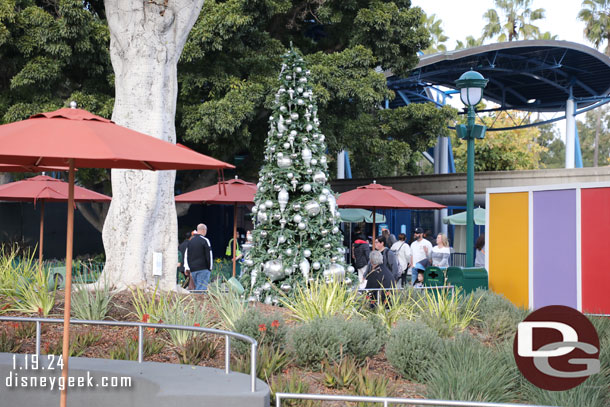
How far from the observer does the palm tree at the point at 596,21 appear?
172ft

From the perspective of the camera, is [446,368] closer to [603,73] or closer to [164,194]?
[164,194]

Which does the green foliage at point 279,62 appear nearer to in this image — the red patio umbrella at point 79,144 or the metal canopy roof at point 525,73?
the metal canopy roof at point 525,73

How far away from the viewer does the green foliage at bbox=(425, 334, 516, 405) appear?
580 centimetres

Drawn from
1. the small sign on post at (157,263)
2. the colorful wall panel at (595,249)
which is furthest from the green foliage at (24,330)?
the colorful wall panel at (595,249)

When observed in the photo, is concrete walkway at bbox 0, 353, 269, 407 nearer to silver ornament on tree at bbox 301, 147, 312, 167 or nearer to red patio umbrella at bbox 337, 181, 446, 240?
silver ornament on tree at bbox 301, 147, 312, 167

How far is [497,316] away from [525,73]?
26.1 m

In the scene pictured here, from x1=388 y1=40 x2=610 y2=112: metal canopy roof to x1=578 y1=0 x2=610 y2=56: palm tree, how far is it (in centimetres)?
1502

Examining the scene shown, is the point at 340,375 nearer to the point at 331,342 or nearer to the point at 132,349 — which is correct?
the point at 331,342

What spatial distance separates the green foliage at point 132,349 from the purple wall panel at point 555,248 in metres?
5.84

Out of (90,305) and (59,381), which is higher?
(90,305)

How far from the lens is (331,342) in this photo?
22.8ft

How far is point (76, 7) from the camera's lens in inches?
675

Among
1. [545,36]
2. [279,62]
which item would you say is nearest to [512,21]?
[545,36]

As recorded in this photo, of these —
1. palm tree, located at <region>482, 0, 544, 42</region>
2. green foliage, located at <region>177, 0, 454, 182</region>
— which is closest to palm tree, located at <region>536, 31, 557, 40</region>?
palm tree, located at <region>482, 0, 544, 42</region>
